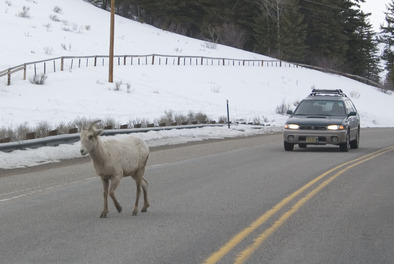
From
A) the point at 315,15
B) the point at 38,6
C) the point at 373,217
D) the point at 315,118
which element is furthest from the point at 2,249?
the point at 315,15

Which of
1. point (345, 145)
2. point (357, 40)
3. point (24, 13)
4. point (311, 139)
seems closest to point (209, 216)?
point (311, 139)

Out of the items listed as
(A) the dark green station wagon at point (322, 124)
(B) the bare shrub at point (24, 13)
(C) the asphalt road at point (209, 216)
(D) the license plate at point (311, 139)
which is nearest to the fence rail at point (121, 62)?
(B) the bare shrub at point (24, 13)

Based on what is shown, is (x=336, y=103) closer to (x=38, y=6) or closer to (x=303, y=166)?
(x=303, y=166)

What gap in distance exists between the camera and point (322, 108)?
21969mm

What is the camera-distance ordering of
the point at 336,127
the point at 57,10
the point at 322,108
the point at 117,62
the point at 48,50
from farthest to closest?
the point at 57,10
the point at 117,62
the point at 48,50
the point at 322,108
the point at 336,127

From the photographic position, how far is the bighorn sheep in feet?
30.0

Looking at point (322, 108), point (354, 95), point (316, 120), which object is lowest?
point (316, 120)

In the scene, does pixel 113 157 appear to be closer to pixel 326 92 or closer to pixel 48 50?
pixel 326 92

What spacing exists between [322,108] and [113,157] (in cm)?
1363

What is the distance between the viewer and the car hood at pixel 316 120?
67.6 ft

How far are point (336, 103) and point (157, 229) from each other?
14368mm

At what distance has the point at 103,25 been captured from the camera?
7194cm

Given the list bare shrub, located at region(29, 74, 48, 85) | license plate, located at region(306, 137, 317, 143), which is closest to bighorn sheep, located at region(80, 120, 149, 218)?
license plate, located at region(306, 137, 317, 143)

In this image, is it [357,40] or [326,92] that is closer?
[326,92]
